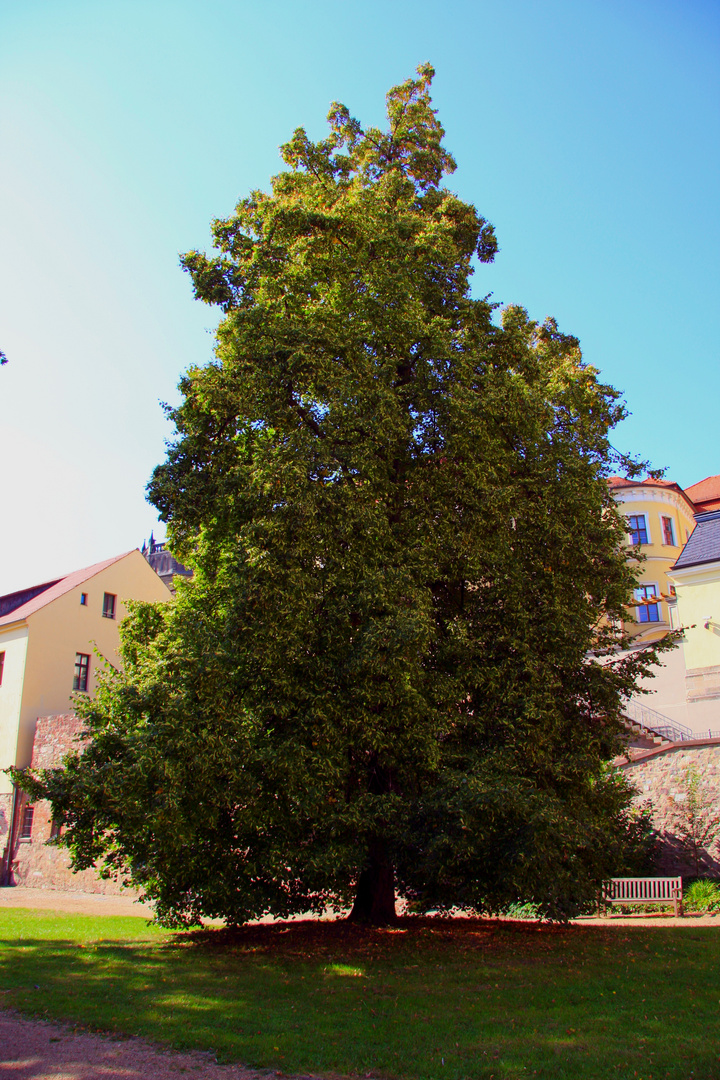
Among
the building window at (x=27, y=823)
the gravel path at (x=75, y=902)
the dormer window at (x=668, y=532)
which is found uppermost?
the dormer window at (x=668, y=532)

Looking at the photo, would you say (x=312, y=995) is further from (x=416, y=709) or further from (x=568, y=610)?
(x=568, y=610)

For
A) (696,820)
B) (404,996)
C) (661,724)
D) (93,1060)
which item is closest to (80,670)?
(661,724)

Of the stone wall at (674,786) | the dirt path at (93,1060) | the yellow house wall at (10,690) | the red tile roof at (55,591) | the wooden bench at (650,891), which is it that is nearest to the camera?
the dirt path at (93,1060)

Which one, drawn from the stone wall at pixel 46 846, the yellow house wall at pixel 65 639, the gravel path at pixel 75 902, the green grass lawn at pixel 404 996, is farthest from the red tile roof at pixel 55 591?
the green grass lawn at pixel 404 996

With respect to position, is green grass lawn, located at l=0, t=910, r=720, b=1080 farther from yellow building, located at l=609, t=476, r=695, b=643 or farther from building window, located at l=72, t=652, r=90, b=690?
yellow building, located at l=609, t=476, r=695, b=643

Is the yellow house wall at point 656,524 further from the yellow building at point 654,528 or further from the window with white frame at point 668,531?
the window with white frame at point 668,531

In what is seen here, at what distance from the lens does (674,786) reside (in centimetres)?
1900

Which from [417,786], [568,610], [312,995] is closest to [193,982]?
[312,995]

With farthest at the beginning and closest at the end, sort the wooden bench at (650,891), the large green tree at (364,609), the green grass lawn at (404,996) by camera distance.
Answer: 1. the wooden bench at (650,891)
2. the large green tree at (364,609)
3. the green grass lawn at (404,996)

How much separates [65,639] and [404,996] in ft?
79.6

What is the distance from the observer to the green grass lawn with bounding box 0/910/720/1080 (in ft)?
20.1

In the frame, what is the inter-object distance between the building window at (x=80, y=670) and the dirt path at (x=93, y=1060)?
23962mm

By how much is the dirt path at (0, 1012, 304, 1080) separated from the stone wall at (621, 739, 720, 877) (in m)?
13.9

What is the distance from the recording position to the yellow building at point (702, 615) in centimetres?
2372
